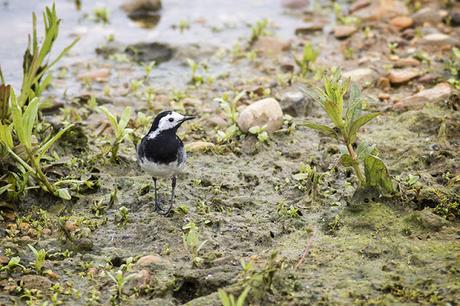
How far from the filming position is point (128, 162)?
6.92 meters

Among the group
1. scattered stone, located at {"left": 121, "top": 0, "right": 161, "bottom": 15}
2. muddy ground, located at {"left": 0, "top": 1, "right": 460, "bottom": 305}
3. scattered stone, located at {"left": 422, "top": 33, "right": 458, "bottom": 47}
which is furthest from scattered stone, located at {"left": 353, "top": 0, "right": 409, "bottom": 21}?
scattered stone, located at {"left": 121, "top": 0, "right": 161, "bottom": 15}

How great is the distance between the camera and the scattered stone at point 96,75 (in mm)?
9109

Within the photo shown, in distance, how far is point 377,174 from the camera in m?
5.73

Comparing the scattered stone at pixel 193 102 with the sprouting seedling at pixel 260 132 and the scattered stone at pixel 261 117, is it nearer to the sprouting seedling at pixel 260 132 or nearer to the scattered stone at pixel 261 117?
the scattered stone at pixel 261 117

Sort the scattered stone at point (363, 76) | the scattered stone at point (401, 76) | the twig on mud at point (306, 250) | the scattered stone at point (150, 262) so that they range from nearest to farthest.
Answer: the twig on mud at point (306, 250), the scattered stone at point (150, 262), the scattered stone at point (401, 76), the scattered stone at point (363, 76)

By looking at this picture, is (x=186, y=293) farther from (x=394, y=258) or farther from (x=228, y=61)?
(x=228, y=61)

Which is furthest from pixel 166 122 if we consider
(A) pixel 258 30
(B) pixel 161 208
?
(A) pixel 258 30

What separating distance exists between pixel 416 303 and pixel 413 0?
773cm

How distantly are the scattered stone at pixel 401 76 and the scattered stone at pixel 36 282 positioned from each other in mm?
5060

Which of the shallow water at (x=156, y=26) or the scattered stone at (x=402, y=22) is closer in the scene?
the shallow water at (x=156, y=26)

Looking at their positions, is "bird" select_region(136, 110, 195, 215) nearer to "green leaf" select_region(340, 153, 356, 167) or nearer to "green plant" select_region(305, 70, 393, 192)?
"green plant" select_region(305, 70, 393, 192)

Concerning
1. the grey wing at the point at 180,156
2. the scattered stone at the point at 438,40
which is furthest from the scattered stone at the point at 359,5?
the grey wing at the point at 180,156

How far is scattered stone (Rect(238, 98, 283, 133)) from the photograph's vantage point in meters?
7.31

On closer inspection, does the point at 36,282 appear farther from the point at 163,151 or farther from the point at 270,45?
the point at 270,45
